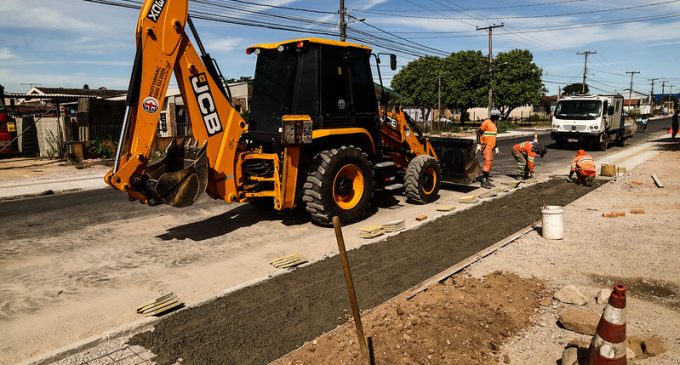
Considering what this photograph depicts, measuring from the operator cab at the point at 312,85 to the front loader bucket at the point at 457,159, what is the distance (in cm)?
303

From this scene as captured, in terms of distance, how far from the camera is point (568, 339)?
3.65 meters

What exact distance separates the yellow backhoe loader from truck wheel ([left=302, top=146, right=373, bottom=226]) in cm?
2

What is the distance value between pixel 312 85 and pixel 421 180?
315cm

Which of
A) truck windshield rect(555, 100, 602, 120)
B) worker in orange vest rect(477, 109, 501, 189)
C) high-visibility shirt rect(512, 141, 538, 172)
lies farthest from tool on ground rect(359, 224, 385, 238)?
truck windshield rect(555, 100, 602, 120)

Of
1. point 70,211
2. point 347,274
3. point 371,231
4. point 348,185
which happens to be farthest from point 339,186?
point 70,211

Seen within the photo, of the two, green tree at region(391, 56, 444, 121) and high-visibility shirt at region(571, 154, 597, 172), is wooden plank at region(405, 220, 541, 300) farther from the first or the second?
green tree at region(391, 56, 444, 121)

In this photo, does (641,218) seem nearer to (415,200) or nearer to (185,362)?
(415,200)

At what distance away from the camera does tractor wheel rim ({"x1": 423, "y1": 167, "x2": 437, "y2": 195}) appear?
350 inches

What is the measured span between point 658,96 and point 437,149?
16841 centimetres

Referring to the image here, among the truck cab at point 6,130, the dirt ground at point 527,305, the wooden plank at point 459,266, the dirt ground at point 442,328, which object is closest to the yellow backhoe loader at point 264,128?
the wooden plank at point 459,266

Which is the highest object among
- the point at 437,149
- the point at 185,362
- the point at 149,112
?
the point at 149,112

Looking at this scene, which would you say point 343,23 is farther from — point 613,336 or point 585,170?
point 613,336

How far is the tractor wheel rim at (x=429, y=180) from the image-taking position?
8.90 m

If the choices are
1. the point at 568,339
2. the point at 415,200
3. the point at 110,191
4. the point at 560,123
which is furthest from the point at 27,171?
the point at 560,123
